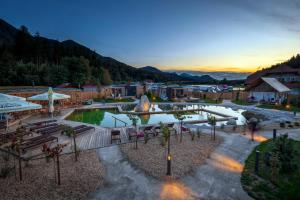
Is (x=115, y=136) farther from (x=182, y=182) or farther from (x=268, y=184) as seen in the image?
(x=268, y=184)

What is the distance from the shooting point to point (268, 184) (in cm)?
610

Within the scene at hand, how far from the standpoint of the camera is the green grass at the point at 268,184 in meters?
5.52

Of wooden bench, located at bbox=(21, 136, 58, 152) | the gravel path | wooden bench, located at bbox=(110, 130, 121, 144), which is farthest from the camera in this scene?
wooden bench, located at bbox=(110, 130, 121, 144)

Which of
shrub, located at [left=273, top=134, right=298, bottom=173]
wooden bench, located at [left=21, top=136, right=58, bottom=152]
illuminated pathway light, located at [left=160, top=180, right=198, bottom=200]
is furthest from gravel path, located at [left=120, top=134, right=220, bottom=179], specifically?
wooden bench, located at [left=21, top=136, right=58, bottom=152]

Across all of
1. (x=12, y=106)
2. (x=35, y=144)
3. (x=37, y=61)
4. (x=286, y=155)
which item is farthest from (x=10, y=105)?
(x=37, y=61)

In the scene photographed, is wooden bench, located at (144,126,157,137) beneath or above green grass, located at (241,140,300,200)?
above

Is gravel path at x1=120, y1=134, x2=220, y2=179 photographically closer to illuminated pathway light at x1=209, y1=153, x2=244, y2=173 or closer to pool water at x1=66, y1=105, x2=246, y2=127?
illuminated pathway light at x1=209, y1=153, x2=244, y2=173

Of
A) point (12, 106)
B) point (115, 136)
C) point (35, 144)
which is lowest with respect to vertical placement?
point (115, 136)

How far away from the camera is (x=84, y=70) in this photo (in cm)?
4025

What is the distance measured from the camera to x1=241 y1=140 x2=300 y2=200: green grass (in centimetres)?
552

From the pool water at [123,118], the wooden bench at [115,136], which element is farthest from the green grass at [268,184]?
the pool water at [123,118]

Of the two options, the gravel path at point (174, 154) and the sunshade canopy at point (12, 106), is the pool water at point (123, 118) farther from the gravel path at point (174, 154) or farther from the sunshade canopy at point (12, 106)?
the sunshade canopy at point (12, 106)

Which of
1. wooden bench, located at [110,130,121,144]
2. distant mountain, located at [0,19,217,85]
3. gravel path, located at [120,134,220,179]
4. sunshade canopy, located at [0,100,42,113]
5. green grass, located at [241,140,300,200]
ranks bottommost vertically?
green grass, located at [241,140,300,200]

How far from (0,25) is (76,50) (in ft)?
381
